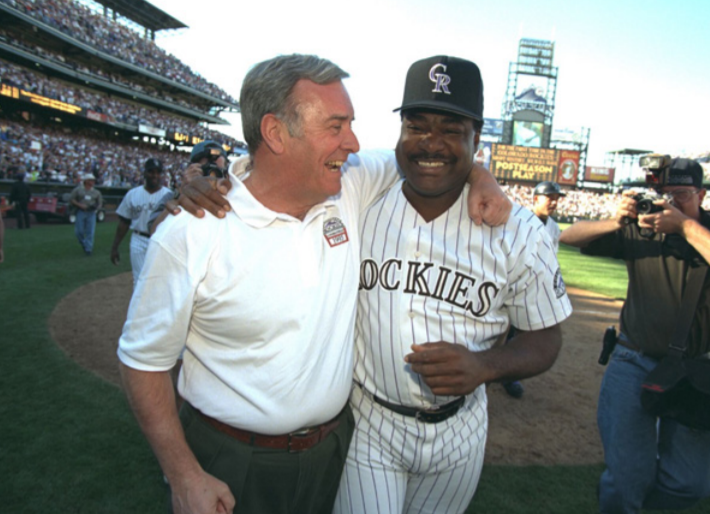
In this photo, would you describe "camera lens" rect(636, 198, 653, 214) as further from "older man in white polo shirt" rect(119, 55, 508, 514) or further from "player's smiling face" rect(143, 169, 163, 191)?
"player's smiling face" rect(143, 169, 163, 191)

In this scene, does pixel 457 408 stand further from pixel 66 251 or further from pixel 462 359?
pixel 66 251

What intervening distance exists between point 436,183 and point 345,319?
0.73m

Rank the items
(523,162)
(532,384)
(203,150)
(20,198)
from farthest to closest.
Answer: (523,162)
(20,198)
(532,384)
(203,150)

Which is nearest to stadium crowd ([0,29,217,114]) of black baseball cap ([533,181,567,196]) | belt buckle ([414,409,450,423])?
black baseball cap ([533,181,567,196])

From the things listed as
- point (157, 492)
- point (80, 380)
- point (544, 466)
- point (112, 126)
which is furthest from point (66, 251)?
point (112, 126)

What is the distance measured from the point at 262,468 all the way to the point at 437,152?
1.52 meters

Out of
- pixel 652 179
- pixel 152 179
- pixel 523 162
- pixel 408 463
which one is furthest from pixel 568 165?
pixel 408 463

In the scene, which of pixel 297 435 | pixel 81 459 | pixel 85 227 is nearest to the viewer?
pixel 297 435

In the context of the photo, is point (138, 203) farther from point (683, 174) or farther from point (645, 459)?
point (645, 459)

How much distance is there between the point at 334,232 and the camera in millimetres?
2150

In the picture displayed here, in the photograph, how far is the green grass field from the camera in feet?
11.3

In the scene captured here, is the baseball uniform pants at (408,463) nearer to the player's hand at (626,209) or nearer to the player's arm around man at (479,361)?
the player's arm around man at (479,361)

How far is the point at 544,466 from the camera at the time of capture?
418cm

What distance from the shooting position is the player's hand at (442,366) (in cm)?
183
